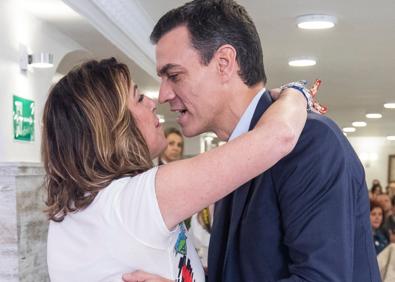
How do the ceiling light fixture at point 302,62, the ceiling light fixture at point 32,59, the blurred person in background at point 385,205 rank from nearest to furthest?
the ceiling light fixture at point 32,59 < the ceiling light fixture at point 302,62 < the blurred person in background at point 385,205

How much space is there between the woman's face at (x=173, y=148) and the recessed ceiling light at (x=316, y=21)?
1.27 meters

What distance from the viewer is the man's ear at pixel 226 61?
4.10ft

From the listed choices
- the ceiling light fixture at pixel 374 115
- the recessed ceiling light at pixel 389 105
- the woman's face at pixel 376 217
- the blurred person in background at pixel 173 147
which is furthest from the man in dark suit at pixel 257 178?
the ceiling light fixture at pixel 374 115

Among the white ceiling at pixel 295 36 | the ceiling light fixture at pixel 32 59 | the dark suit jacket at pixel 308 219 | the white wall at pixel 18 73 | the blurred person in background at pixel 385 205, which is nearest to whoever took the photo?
the dark suit jacket at pixel 308 219

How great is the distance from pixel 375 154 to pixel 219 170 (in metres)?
15.3

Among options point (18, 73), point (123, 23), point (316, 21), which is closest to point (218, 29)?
point (18, 73)

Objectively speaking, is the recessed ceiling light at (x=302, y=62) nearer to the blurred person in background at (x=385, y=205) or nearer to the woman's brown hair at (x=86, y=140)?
the blurred person in background at (x=385, y=205)

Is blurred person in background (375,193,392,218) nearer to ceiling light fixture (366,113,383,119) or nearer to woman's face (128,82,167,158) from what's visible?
ceiling light fixture (366,113,383,119)

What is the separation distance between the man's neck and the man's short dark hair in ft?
0.06

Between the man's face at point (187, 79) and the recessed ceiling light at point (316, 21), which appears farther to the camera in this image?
the recessed ceiling light at point (316, 21)

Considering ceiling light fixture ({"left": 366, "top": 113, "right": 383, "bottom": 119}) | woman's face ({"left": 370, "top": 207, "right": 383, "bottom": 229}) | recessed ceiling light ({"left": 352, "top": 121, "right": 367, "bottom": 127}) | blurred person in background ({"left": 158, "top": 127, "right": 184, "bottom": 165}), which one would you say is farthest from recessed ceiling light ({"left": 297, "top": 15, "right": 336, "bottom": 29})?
recessed ceiling light ({"left": 352, "top": 121, "right": 367, "bottom": 127})

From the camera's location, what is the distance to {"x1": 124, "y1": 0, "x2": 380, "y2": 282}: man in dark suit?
100 cm

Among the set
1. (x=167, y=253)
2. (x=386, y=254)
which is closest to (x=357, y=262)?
(x=167, y=253)

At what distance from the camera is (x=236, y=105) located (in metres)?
1.28
